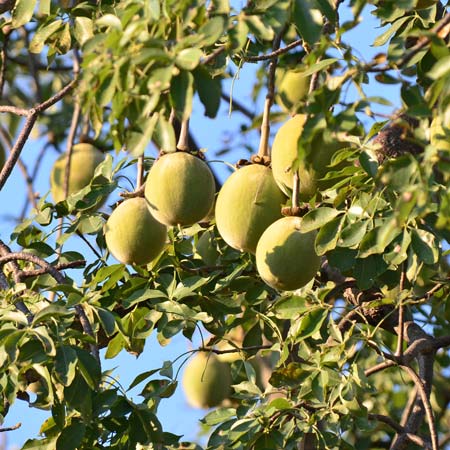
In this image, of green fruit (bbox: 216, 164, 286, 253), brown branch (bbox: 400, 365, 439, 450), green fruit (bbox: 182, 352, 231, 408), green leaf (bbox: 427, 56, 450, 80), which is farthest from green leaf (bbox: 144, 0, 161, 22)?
green fruit (bbox: 182, 352, 231, 408)

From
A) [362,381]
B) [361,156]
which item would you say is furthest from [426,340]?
[361,156]

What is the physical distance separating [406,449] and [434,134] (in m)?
1.39

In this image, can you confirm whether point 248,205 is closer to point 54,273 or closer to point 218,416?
point 54,273

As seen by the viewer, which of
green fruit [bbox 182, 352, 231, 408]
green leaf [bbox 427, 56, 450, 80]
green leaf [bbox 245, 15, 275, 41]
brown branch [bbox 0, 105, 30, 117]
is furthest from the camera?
green fruit [bbox 182, 352, 231, 408]

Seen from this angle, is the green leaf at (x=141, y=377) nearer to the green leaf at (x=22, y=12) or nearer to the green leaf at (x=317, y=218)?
the green leaf at (x=317, y=218)

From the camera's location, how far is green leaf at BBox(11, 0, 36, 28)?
2324 mm

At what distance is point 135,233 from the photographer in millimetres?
2188

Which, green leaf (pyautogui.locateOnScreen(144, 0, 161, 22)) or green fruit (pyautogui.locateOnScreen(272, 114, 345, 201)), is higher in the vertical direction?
green leaf (pyautogui.locateOnScreen(144, 0, 161, 22))

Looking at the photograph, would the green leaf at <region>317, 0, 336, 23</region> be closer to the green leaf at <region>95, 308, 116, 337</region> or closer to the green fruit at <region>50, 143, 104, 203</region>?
the green leaf at <region>95, 308, 116, 337</region>

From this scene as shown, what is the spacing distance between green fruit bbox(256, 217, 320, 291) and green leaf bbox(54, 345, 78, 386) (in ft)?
1.22

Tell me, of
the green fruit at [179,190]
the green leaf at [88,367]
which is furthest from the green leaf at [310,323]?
the green leaf at [88,367]

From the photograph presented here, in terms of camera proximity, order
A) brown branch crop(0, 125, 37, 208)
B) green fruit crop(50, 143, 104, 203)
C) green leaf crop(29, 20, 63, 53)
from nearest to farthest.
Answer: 1. green leaf crop(29, 20, 63, 53)
2. green fruit crop(50, 143, 104, 203)
3. brown branch crop(0, 125, 37, 208)

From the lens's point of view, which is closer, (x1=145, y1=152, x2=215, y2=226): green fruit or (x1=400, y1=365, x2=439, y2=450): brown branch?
(x1=145, y1=152, x2=215, y2=226): green fruit

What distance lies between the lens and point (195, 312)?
230 centimetres
